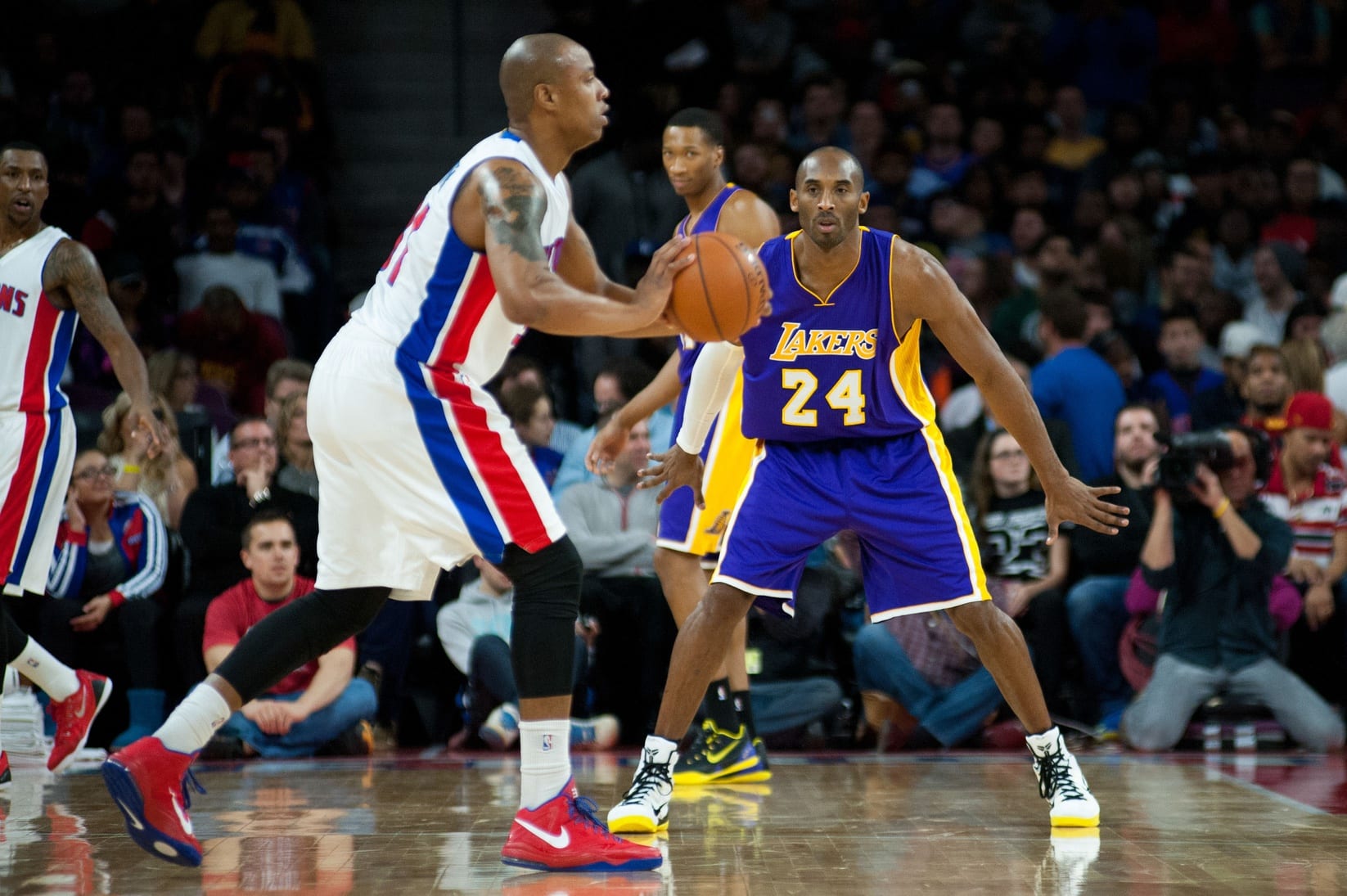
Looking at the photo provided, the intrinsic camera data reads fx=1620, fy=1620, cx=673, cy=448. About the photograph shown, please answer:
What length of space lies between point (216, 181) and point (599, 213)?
9.08 ft

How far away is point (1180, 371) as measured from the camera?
10.0 metres

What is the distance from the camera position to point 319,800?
5.70 metres

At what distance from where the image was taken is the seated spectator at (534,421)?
8.55 meters

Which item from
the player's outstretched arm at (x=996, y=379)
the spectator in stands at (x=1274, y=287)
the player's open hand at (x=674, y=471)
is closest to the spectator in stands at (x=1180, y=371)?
the spectator in stands at (x=1274, y=287)

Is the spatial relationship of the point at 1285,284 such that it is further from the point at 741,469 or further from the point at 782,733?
the point at 741,469

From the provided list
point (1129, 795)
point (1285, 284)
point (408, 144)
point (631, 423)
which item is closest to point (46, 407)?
point (631, 423)

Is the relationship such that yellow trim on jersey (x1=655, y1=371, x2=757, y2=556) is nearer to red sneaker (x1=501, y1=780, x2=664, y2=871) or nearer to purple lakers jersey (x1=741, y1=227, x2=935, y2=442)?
purple lakers jersey (x1=741, y1=227, x2=935, y2=442)

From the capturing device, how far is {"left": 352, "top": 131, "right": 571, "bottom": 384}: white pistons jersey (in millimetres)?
4176

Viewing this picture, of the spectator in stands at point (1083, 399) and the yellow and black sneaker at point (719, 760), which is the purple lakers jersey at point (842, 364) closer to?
the yellow and black sneaker at point (719, 760)

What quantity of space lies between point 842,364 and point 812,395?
0.44ft

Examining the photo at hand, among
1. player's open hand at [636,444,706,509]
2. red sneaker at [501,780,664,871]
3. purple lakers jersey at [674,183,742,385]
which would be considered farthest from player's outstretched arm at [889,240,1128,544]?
red sneaker at [501,780,664,871]

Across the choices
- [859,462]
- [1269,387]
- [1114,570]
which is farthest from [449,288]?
[1269,387]

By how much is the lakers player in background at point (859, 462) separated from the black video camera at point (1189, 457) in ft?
7.98

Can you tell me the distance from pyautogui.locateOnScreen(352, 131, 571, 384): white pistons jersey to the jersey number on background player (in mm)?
1058
